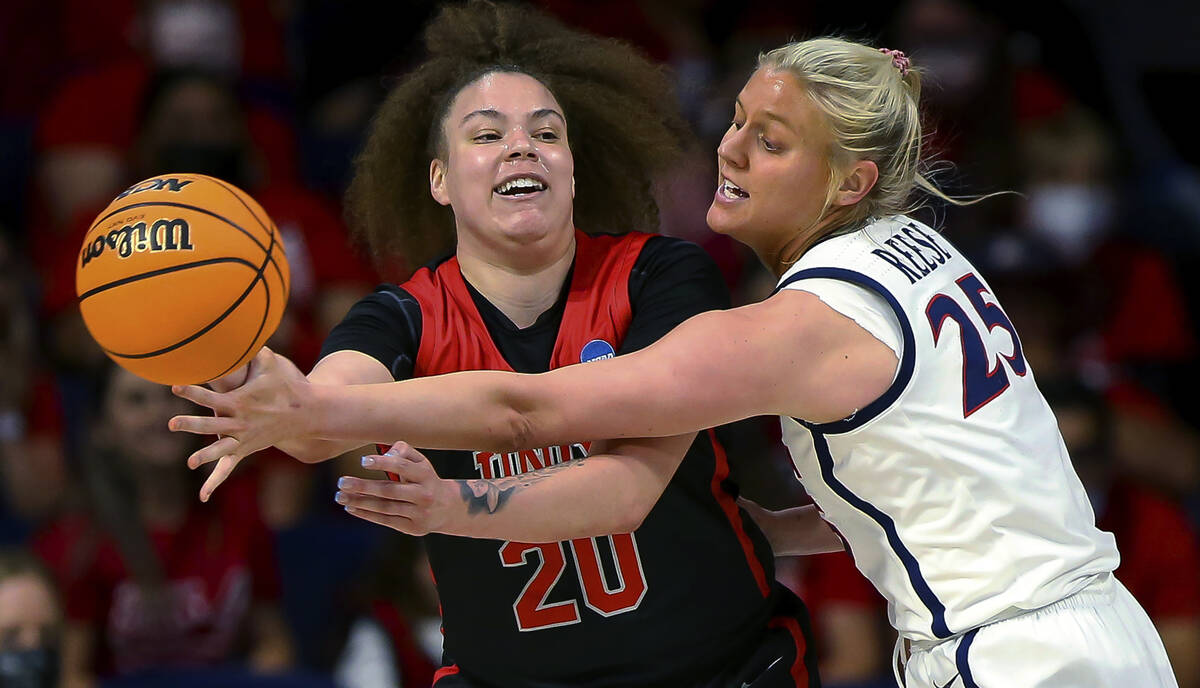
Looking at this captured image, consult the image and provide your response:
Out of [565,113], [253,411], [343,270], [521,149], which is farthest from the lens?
[343,270]

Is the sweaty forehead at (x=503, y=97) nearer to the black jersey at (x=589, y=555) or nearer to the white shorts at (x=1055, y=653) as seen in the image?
the black jersey at (x=589, y=555)

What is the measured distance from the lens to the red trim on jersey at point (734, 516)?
347 cm

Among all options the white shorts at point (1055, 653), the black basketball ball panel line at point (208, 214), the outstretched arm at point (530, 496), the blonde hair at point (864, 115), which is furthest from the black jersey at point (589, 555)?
the white shorts at point (1055, 653)

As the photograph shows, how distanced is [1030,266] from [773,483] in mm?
2010

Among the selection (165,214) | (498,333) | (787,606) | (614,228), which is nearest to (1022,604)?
(787,606)

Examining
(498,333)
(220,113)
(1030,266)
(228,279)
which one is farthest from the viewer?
(220,113)

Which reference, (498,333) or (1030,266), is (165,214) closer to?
(498,333)

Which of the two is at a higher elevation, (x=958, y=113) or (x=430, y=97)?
(x=958, y=113)

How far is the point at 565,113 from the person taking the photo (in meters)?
3.81

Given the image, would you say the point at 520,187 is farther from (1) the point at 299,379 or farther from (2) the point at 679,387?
(1) the point at 299,379

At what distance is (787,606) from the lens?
11.8 feet

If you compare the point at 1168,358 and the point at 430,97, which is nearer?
the point at 430,97

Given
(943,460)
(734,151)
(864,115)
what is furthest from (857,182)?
(943,460)

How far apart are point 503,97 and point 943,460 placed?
1401mm
